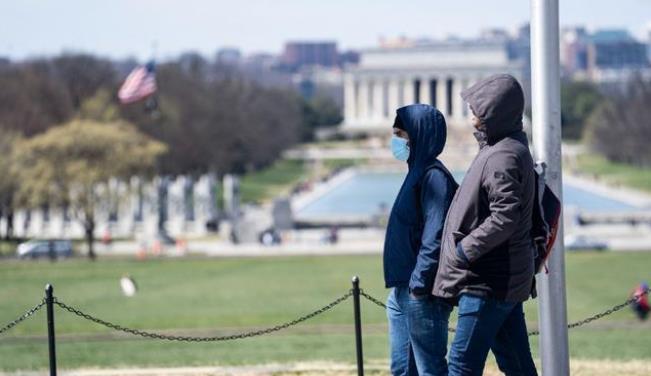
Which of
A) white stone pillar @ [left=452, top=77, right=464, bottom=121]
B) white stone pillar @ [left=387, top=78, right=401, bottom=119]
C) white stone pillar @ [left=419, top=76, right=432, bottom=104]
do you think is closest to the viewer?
white stone pillar @ [left=452, top=77, right=464, bottom=121]

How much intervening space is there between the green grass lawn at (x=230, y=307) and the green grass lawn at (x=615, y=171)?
4708 centimetres

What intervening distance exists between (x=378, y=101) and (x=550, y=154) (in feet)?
521

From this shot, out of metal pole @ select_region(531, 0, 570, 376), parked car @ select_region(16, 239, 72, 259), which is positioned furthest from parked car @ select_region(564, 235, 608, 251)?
metal pole @ select_region(531, 0, 570, 376)

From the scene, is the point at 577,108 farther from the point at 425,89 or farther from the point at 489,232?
the point at 489,232

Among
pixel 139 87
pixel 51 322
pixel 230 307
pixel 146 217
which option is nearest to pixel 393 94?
pixel 146 217

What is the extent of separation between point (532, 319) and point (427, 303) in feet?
56.8

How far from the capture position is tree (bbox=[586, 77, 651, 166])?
105062 mm

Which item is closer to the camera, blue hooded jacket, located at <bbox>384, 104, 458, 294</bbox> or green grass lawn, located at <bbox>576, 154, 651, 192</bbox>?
blue hooded jacket, located at <bbox>384, 104, 458, 294</bbox>

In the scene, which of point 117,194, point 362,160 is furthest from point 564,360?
point 362,160

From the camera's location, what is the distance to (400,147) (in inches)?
404

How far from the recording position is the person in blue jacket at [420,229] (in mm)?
9883

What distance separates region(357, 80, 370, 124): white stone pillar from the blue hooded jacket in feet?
524

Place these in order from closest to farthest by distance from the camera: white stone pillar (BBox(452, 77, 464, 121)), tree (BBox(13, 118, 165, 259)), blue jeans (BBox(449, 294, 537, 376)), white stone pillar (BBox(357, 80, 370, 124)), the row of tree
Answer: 1. blue jeans (BBox(449, 294, 537, 376))
2. tree (BBox(13, 118, 165, 259))
3. the row of tree
4. white stone pillar (BBox(452, 77, 464, 121))
5. white stone pillar (BBox(357, 80, 370, 124))

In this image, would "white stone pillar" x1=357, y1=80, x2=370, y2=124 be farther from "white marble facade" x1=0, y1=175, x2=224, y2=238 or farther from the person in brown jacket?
the person in brown jacket
